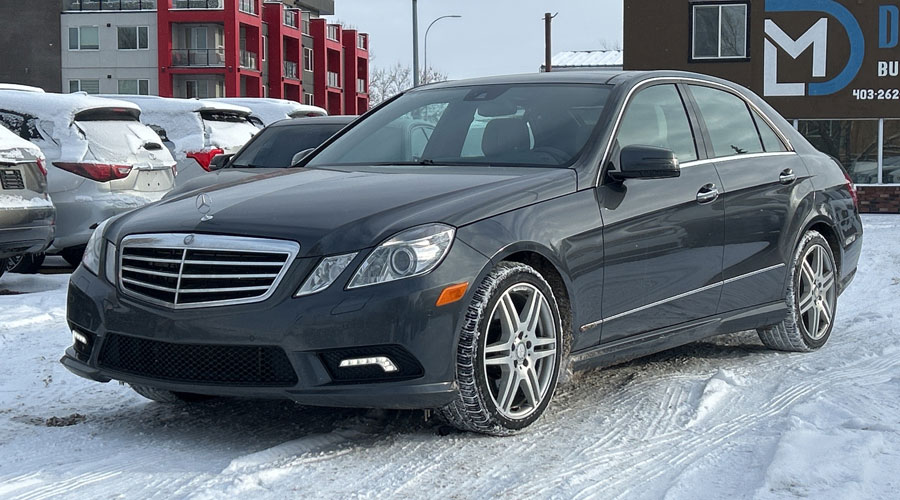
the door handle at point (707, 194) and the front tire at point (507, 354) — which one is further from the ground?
the door handle at point (707, 194)

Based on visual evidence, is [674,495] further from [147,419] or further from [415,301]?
[147,419]

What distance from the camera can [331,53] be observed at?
77.9 meters

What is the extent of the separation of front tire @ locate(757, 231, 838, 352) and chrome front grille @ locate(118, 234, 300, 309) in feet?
11.1

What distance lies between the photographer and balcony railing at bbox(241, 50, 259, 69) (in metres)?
64.6

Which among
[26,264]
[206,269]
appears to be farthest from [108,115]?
[206,269]

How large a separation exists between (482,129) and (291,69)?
2614 inches

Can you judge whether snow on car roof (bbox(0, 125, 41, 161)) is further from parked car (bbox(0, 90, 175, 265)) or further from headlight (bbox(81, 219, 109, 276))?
headlight (bbox(81, 219, 109, 276))

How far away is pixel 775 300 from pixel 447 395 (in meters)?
2.74

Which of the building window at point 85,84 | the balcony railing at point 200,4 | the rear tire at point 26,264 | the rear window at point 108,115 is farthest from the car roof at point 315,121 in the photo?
the building window at point 85,84

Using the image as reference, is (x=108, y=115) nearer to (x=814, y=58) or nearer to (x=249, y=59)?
(x=814, y=58)

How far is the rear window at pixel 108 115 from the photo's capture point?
1164cm

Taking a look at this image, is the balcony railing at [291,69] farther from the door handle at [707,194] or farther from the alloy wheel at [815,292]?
the door handle at [707,194]

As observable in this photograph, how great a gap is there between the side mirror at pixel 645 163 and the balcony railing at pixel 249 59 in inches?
2392

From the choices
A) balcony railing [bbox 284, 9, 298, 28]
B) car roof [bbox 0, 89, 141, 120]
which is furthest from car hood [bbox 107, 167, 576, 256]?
balcony railing [bbox 284, 9, 298, 28]
